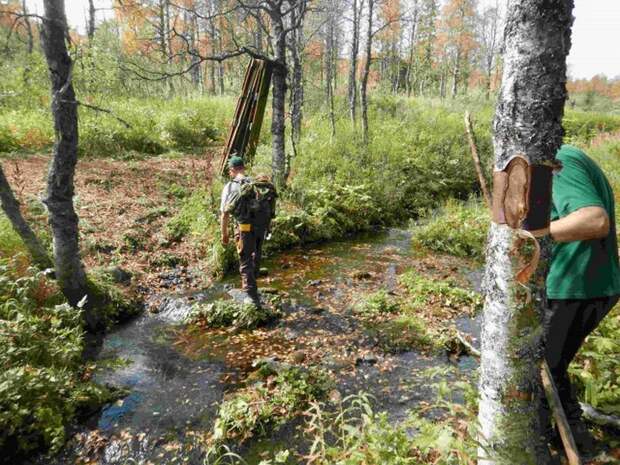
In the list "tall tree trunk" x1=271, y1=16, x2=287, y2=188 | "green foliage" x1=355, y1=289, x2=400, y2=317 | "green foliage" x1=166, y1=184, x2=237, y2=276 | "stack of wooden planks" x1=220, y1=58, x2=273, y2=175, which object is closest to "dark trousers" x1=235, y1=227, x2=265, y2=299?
"green foliage" x1=166, y1=184, x2=237, y2=276

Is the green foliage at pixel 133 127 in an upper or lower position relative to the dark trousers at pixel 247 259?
upper

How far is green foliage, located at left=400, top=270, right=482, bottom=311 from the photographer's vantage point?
5.84m

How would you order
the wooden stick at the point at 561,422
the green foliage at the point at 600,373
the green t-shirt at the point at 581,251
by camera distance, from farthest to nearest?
the green foliage at the point at 600,373
the green t-shirt at the point at 581,251
the wooden stick at the point at 561,422

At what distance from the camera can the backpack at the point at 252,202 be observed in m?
5.62

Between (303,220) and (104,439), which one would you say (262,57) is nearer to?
(303,220)

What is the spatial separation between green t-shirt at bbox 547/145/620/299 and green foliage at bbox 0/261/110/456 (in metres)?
4.26

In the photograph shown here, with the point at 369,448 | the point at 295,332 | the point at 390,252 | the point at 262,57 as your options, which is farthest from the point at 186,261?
the point at 369,448

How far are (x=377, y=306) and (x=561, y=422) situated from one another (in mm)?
3833

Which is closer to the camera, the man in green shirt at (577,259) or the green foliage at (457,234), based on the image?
the man in green shirt at (577,259)

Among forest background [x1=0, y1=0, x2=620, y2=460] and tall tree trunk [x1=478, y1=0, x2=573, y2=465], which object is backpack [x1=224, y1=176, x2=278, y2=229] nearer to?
forest background [x1=0, y1=0, x2=620, y2=460]

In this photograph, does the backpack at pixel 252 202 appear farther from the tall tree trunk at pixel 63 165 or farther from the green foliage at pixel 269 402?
the green foliage at pixel 269 402

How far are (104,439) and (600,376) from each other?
458 cm

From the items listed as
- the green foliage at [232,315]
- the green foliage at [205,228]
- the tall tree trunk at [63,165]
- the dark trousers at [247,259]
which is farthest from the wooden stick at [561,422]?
the green foliage at [205,228]

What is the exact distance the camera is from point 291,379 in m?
4.12
